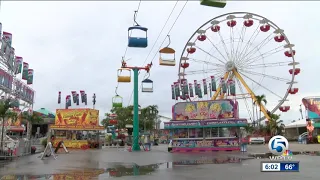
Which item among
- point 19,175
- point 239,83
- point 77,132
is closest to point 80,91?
point 77,132

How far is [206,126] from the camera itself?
→ 31.4 metres

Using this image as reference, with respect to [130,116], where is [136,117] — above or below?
below

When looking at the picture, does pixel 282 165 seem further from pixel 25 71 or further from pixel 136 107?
pixel 136 107

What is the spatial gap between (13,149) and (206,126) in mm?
16684

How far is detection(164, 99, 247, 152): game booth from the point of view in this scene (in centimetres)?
3111

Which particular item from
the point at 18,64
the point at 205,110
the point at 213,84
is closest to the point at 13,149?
the point at 18,64

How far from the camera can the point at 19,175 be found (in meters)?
13.0

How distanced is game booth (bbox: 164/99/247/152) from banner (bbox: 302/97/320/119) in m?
30.3

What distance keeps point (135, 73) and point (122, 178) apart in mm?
23634

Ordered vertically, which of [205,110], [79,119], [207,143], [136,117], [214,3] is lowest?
[207,143]

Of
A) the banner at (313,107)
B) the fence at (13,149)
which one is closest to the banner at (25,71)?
the fence at (13,149)

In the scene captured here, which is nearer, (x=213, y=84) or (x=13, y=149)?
(x=13, y=149)

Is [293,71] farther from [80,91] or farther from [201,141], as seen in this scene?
[80,91]

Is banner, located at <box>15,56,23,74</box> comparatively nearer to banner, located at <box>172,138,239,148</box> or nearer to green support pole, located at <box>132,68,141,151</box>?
green support pole, located at <box>132,68,141,151</box>
